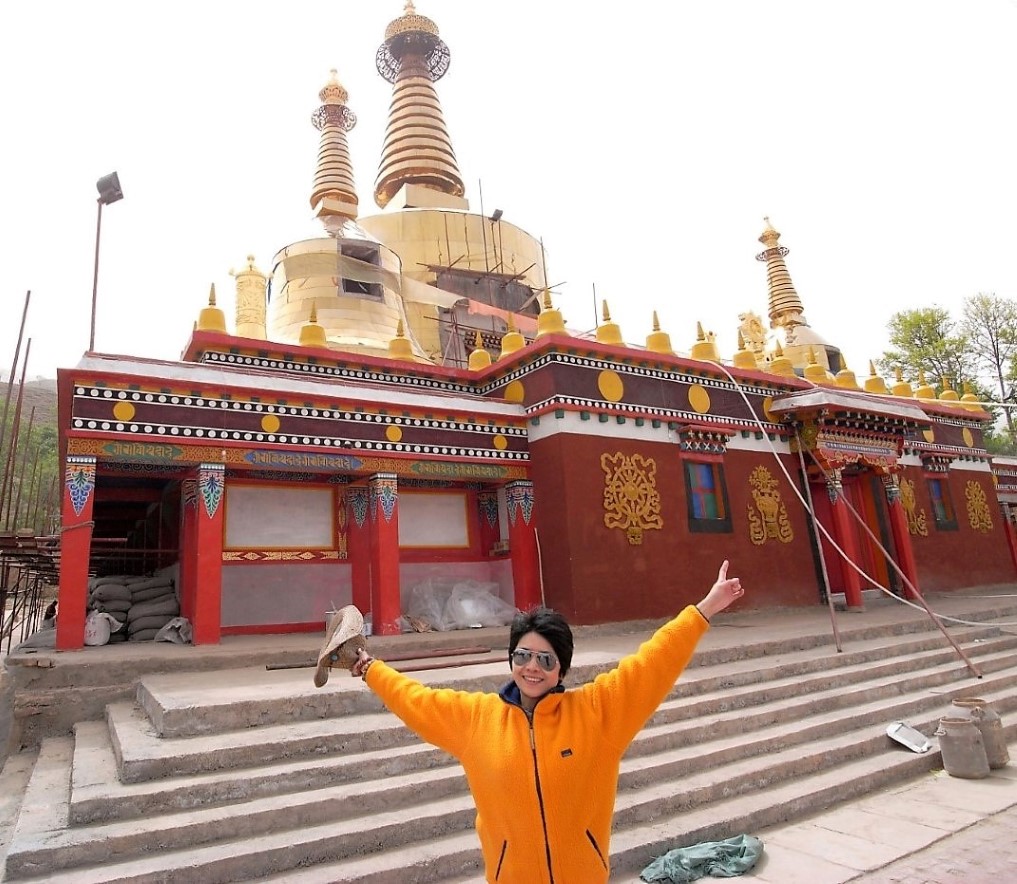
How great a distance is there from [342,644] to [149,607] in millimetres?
9214

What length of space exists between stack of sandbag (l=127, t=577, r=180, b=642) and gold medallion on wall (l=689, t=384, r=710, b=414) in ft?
31.3

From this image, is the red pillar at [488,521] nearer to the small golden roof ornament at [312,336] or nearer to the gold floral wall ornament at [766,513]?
the small golden roof ornament at [312,336]

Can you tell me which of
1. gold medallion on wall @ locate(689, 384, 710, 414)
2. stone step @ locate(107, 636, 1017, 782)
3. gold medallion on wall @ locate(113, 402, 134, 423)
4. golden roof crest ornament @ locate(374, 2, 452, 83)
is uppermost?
golden roof crest ornament @ locate(374, 2, 452, 83)

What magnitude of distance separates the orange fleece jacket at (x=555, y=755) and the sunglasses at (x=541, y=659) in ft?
0.35

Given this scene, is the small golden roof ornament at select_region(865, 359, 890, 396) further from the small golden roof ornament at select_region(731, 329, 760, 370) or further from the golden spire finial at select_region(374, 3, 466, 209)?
the golden spire finial at select_region(374, 3, 466, 209)

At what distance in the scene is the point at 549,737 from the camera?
2484mm

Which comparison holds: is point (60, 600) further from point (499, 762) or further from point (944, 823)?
point (944, 823)

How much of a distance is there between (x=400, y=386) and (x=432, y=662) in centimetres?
540

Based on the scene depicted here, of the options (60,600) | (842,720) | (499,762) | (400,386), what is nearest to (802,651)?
(842,720)

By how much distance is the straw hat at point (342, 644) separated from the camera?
9.21 ft

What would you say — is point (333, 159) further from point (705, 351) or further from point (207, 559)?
point (207, 559)

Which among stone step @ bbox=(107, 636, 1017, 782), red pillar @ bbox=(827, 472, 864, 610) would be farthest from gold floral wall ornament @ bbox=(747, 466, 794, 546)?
stone step @ bbox=(107, 636, 1017, 782)

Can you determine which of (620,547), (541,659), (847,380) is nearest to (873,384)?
(847,380)

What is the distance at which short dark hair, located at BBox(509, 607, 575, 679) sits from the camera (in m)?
2.62
